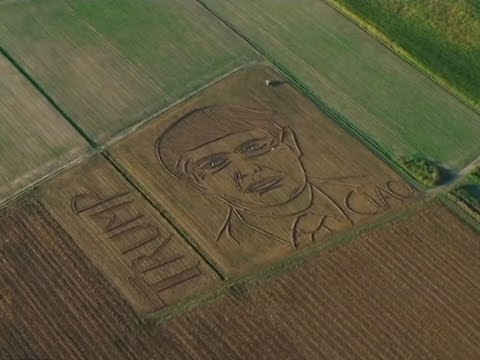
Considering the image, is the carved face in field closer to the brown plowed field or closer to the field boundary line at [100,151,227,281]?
the field boundary line at [100,151,227,281]

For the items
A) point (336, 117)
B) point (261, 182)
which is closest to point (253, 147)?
point (261, 182)

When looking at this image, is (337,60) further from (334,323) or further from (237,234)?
(334,323)

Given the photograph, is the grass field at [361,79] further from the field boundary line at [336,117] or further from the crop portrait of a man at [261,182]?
the crop portrait of a man at [261,182]

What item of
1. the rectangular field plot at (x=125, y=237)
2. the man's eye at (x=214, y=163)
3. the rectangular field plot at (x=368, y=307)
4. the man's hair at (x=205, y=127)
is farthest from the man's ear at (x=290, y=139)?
the rectangular field plot at (x=125, y=237)

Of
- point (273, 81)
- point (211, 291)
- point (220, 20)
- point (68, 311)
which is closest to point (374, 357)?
point (211, 291)

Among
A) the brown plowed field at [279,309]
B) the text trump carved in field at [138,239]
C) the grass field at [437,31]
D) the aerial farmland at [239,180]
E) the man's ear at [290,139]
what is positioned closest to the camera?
the brown plowed field at [279,309]

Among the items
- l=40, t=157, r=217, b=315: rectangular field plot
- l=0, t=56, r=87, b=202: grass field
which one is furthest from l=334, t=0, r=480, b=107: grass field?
l=0, t=56, r=87, b=202: grass field
